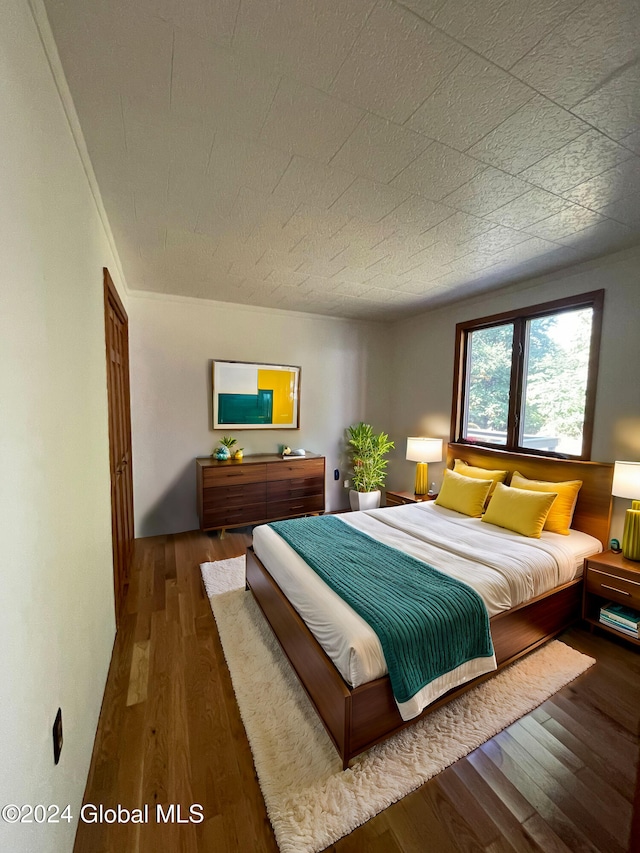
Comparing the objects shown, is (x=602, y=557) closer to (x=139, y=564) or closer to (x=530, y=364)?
(x=530, y=364)

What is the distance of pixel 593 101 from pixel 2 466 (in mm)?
2215

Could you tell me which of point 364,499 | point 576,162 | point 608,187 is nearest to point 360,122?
point 576,162

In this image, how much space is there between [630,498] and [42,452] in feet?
10.9

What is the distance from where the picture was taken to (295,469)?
164 inches

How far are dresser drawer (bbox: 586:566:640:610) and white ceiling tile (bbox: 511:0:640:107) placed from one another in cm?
261

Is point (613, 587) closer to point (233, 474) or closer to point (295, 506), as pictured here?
point (295, 506)

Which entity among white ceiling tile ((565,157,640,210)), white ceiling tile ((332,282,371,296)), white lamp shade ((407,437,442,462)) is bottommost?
white lamp shade ((407,437,442,462))

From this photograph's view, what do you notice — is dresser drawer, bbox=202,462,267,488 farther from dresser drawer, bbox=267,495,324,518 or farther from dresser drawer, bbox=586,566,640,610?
dresser drawer, bbox=586,566,640,610

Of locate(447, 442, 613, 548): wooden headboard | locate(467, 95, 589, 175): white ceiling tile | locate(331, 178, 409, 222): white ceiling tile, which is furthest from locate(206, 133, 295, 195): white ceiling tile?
locate(447, 442, 613, 548): wooden headboard

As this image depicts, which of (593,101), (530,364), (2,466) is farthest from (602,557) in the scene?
(2,466)

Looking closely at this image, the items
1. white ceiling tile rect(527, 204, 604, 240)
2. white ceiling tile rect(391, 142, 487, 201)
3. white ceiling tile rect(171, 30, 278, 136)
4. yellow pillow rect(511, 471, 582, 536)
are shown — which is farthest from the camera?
yellow pillow rect(511, 471, 582, 536)

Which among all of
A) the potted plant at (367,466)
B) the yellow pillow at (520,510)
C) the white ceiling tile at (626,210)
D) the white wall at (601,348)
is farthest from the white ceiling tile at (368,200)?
the potted plant at (367,466)

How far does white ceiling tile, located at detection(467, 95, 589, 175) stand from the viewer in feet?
4.43

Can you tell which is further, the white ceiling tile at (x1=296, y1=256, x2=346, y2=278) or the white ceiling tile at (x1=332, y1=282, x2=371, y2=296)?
the white ceiling tile at (x1=332, y1=282, x2=371, y2=296)
